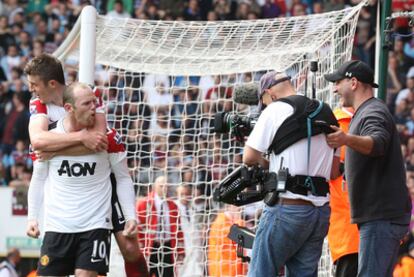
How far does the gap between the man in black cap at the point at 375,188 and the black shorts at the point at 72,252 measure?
1618mm

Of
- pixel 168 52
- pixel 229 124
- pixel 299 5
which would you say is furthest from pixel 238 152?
pixel 299 5

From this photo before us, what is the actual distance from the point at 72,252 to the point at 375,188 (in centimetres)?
194

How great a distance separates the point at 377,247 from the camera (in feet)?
21.6

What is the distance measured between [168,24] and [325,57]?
1464 millimetres

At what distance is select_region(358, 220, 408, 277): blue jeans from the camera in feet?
21.5

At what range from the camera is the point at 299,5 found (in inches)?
658

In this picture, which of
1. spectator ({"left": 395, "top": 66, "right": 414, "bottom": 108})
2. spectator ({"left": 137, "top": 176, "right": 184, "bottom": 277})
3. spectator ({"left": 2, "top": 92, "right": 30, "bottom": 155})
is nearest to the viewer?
spectator ({"left": 137, "top": 176, "right": 184, "bottom": 277})

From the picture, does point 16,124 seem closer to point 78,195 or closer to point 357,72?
point 78,195

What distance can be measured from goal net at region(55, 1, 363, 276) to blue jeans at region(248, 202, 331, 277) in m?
2.57

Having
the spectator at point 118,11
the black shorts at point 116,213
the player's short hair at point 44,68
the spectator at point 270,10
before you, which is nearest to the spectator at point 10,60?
the spectator at point 118,11

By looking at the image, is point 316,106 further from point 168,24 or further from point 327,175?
point 168,24

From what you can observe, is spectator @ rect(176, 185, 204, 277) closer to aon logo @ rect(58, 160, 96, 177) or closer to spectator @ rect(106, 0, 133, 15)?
aon logo @ rect(58, 160, 96, 177)

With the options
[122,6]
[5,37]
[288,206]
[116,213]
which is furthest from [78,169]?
[122,6]

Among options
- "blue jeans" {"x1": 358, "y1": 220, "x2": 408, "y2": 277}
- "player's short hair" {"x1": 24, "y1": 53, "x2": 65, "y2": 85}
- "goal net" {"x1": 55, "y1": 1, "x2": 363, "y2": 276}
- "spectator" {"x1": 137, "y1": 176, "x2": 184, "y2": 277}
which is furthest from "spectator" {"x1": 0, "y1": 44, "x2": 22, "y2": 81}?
"blue jeans" {"x1": 358, "y1": 220, "x2": 408, "y2": 277}
